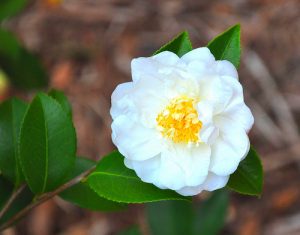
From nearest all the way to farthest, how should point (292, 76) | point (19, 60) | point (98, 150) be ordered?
point (19, 60) < point (98, 150) < point (292, 76)

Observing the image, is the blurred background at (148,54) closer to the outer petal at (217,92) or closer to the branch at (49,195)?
the branch at (49,195)

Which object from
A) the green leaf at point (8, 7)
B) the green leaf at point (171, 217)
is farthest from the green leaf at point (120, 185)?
the green leaf at point (8, 7)

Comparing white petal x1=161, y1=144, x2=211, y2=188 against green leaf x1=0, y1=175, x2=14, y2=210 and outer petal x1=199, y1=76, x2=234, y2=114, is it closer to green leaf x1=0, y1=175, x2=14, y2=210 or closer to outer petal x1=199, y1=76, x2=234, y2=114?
outer petal x1=199, y1=76, x2=234, y2=114

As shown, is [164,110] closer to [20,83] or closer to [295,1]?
[20,83]

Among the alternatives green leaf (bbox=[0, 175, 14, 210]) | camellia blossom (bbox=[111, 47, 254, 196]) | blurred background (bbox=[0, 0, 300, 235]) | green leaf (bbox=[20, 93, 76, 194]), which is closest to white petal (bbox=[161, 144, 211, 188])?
camellia blossom (bbox=[111, 47, 254, 196])

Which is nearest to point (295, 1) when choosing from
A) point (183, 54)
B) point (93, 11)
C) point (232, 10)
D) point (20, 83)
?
point (232, 10)
